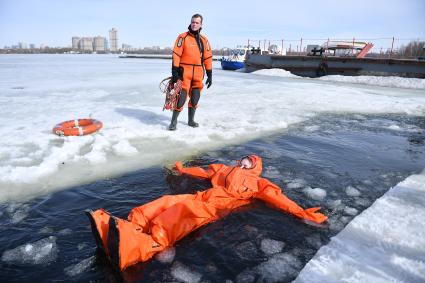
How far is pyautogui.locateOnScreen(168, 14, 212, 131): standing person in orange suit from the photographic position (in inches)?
200

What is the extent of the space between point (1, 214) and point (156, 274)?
1.59 m

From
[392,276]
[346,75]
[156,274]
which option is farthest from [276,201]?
[346,75]

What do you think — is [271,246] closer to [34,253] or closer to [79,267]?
[79,267]

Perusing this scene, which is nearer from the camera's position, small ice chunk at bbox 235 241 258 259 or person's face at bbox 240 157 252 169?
small ice chunk at bbox 235 241 258 259

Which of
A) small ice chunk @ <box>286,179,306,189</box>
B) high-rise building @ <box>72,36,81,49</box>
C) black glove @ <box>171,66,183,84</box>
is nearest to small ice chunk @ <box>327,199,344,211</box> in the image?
small ice chunk @ <box>286,179,306,189</box>

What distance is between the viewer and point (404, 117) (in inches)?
306

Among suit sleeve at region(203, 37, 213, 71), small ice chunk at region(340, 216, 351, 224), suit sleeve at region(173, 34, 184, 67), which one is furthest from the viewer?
suit sleeve at region(203, 37, 213, 71)

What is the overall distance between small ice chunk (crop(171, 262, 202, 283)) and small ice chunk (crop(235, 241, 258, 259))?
37 centimetres

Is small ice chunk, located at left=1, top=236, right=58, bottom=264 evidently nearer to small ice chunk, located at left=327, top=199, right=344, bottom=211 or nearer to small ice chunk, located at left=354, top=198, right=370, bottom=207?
small ice chunk, located at left=327, top=199, right=344, bottom=211

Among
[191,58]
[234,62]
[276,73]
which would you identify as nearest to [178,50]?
[191,58]

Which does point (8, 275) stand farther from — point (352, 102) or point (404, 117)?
point (352, 102)

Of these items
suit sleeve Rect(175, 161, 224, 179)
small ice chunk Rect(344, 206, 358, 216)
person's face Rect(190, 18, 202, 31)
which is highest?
person's face Rect(190, 18, 202, 31)

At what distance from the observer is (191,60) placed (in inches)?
206

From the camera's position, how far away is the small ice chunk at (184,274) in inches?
82.3
